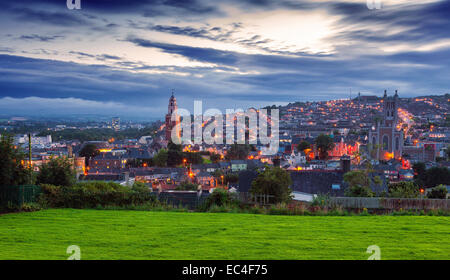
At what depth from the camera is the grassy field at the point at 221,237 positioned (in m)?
6.44

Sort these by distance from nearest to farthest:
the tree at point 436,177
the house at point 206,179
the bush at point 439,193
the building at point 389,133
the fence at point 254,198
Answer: the fence at point 254,198, the bush at point 439,193, the tree at point 436,177, the house at point 206,179, the building at point 389,133

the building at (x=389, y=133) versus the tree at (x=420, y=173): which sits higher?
the building at (x=389, y=133)

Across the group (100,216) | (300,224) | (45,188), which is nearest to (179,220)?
(100,216)

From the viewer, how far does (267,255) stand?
6320mm

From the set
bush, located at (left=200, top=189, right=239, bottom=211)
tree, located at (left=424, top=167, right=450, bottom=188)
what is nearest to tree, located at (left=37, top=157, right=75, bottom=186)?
bush, located at (left=200, top=189, right=239, bottom=211)

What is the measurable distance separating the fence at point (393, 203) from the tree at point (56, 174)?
10941 millimetres

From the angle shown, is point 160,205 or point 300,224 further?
point 160,205

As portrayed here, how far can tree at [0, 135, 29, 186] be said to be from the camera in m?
12.3

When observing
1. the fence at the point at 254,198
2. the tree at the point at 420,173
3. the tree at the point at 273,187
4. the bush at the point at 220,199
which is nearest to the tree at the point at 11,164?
the bush at the point at 220,199

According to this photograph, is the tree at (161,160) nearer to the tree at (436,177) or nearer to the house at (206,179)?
the house at (206,179)
